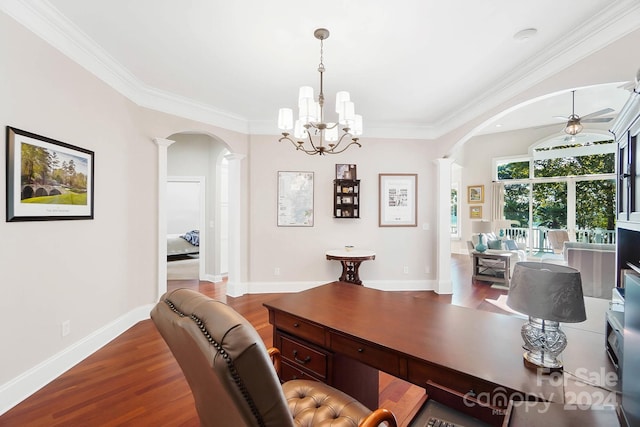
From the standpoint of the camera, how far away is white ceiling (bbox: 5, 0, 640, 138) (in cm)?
209

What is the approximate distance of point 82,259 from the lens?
8.50 ft

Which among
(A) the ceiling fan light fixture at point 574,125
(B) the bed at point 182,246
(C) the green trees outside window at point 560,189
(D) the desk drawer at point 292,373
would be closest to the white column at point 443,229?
(A) the ceiling fan light fixture at point 574,125

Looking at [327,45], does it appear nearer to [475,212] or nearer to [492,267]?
[492,267]

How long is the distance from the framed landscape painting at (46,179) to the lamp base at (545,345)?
9.86 ft

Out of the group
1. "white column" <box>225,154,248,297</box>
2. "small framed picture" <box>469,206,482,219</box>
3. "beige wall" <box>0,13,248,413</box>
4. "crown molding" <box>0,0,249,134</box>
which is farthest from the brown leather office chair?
"small framed picture" <box>469,206,482,219</box>

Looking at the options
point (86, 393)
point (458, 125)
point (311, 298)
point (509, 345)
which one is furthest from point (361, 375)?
point (458, 125)

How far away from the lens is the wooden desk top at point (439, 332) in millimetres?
1055

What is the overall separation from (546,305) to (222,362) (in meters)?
1.11

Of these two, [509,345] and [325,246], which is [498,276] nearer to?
[325,246]

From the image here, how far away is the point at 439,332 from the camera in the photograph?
1386 millimetres

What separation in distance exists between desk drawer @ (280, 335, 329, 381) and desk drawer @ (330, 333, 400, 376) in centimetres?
15

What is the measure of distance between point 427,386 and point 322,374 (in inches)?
24.3

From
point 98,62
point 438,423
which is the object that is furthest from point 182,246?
point 438,423

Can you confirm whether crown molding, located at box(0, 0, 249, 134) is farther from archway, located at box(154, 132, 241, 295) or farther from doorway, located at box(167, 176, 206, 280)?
doorway, located at box(167, 176, 206, 280)
